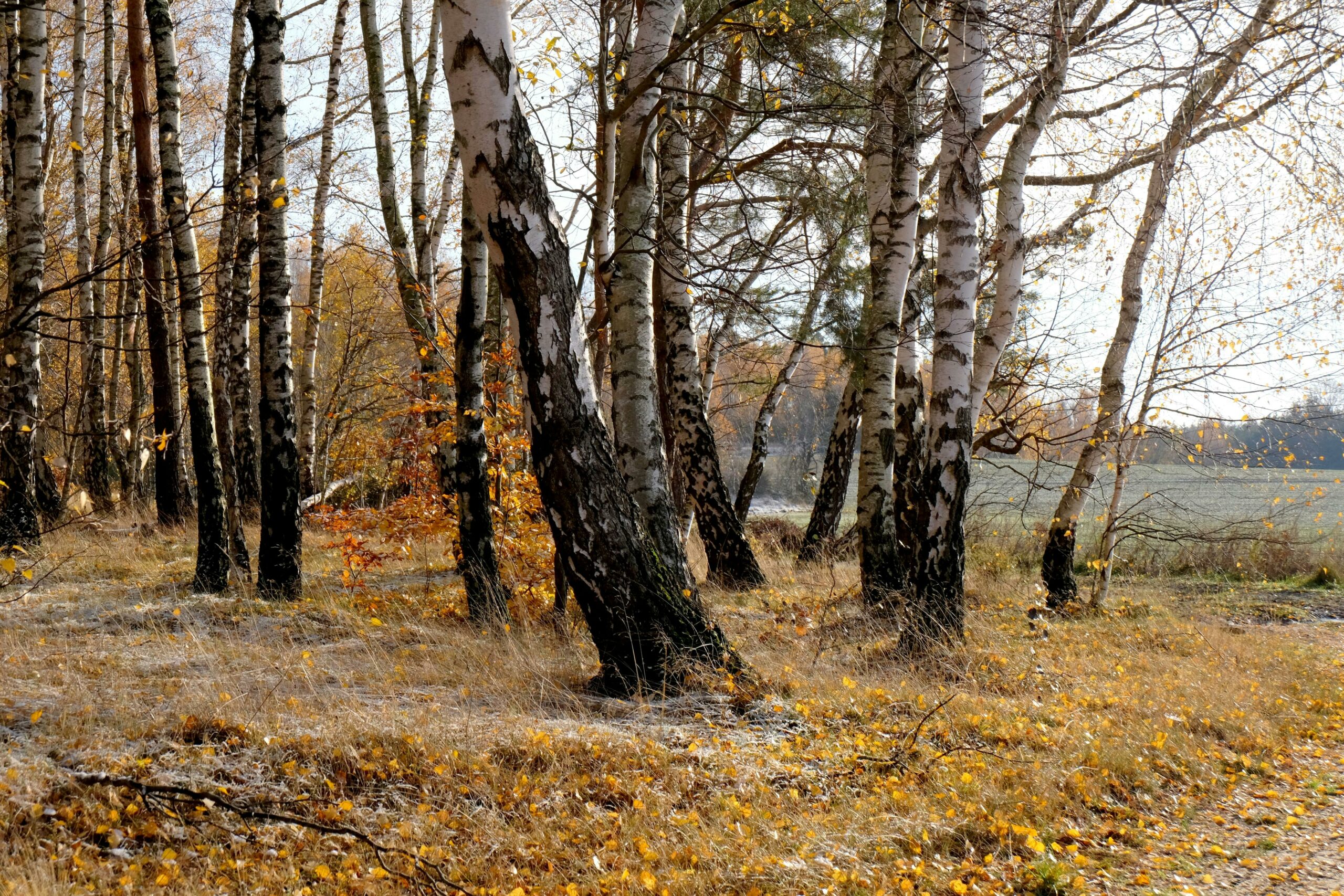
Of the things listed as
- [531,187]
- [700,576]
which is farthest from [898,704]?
[700,576]

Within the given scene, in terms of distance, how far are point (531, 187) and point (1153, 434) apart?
710cm

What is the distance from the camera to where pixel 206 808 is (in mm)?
3217

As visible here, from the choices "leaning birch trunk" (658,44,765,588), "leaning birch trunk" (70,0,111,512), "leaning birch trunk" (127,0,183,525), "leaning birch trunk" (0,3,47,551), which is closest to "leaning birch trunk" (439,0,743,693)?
"leaning birch trunk" (127,0,183,525)

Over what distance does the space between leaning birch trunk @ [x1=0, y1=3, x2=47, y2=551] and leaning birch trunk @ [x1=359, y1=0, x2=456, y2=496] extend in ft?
8.83

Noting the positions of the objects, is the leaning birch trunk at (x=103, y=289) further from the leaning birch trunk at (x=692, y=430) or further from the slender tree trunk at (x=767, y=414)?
the slender tree trunk at (x=767, y=414)

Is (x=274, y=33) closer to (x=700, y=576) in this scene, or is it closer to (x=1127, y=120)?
(x=700, y=576)

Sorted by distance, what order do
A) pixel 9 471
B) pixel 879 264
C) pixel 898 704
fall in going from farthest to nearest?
pixel 9 471
pixel 879 264
pixel 898 704

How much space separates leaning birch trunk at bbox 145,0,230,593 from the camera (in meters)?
6.64

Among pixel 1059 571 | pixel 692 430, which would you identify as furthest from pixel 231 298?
pixel 1059 571

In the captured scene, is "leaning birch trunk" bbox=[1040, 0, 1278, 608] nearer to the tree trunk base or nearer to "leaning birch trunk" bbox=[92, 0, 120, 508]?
the tree trunk base

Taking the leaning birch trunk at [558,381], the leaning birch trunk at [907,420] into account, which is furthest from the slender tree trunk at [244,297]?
the leaning birch trunk at [907,420]

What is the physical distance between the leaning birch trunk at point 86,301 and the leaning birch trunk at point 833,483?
28.0 feet

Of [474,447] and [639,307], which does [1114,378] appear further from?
[474,447]

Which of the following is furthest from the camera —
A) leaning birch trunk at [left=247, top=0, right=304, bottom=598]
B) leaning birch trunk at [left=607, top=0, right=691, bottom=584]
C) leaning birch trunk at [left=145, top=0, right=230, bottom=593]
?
leaning birch trunk at [left=145, top=0, right=230, bottom=593]
